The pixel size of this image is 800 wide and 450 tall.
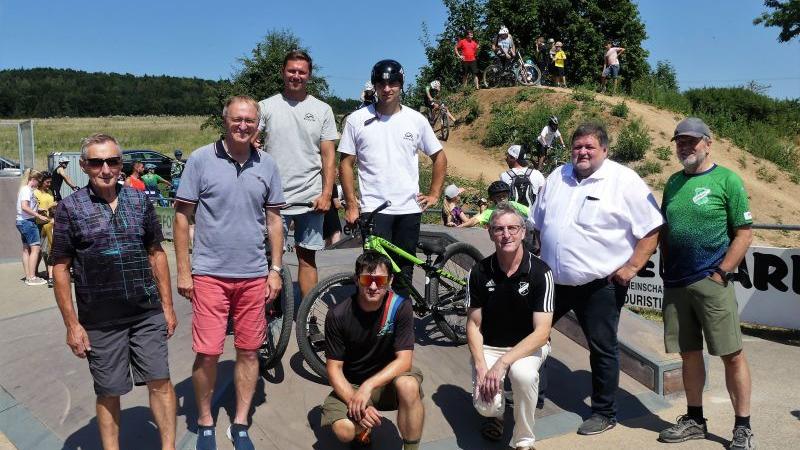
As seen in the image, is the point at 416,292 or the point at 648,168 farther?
the point at 648,168

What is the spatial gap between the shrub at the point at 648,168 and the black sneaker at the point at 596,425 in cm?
1503

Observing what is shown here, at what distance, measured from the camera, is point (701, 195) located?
4270 millimetres

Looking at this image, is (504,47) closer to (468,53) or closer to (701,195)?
(468,53)

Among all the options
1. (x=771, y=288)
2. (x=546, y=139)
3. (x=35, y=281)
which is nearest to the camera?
(x=771, y=288)

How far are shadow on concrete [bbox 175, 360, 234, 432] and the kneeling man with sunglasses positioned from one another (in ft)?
2.86

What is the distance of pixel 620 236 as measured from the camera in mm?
4418

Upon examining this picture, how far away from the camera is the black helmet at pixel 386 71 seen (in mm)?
4637

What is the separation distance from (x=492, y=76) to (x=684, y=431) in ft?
66.5

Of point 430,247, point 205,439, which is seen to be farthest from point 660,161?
point 205,439

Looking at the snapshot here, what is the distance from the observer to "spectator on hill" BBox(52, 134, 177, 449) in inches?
137

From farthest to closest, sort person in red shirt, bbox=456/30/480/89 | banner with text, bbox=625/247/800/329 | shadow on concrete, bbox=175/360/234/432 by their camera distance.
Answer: person in red shirt, bbox=456/30/480/89
banner with text, bbox=625/247/800/329
shadow on concrete, bbox=175/360/234/432

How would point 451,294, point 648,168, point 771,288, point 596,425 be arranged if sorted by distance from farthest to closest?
point 648,168 → point 771,288 → point 451,294 → point 596,425

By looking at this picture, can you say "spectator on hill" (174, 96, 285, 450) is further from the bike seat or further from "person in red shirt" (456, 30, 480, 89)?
"person in red shirt" (456, 30, 480, 89)

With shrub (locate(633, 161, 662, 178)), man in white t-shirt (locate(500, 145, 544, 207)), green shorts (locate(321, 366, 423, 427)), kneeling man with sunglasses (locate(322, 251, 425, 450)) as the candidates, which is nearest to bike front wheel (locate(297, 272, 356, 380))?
kneeling man with sunglasses (locate(322, 251, 425, 450))
